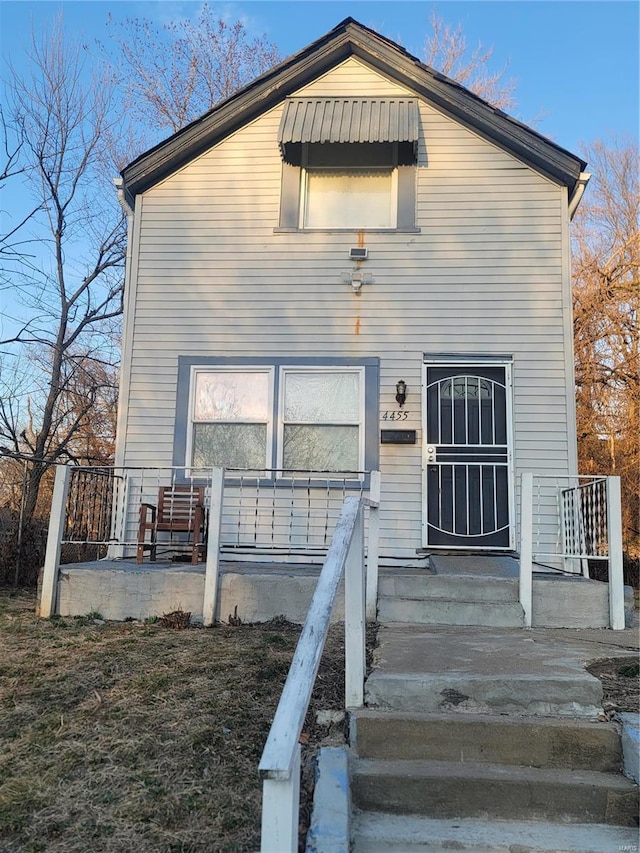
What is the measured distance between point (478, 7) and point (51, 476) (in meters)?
12.8

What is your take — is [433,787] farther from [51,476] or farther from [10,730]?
[51,476]

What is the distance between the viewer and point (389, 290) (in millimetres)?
7207

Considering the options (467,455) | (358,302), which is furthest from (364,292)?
(467,455)

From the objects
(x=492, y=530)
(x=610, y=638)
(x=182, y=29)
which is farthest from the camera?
(x=182, y=29)

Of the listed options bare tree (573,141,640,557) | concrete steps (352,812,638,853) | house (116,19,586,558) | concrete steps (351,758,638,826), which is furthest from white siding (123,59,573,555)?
bare tree (573,141,640,557)

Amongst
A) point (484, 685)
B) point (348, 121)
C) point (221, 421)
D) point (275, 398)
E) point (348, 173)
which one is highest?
point (348, 121)

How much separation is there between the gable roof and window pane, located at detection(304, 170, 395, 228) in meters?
1.03

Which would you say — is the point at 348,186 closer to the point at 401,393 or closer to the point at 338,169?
the point at 338,169

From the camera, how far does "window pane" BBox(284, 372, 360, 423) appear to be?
7.08m

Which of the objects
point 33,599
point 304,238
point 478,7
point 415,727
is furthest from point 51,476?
point 415,727

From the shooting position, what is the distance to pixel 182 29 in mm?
17578

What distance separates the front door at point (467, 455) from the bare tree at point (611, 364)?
8406 mm

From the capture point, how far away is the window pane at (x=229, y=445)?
7.12 meters

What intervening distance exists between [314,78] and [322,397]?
3.91 m
